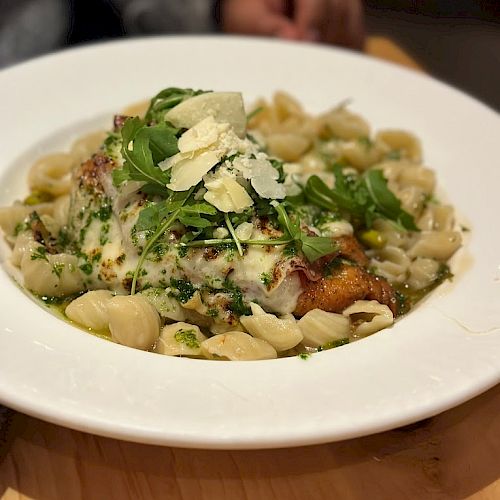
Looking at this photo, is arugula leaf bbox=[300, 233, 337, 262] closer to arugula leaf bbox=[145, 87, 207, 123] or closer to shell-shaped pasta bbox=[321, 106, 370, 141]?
arugula leaf bbox=[145, 87, 207, 123]

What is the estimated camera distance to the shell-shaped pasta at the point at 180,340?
259cm

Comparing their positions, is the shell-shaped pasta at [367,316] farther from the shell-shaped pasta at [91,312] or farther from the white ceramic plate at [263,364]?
the shell-shaped pasta at [91,312]

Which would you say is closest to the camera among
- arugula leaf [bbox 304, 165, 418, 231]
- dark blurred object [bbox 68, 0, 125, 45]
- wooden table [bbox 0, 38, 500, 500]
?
wooden table [bbox 0, 38, 500, 500]

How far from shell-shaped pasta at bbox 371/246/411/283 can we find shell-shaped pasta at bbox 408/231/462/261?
72 millimetres

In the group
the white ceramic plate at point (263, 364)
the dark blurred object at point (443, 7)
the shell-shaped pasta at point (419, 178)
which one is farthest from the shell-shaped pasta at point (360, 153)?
the dark blurred object at point (443, 7)

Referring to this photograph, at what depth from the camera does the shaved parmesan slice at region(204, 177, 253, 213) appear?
8.91 ft

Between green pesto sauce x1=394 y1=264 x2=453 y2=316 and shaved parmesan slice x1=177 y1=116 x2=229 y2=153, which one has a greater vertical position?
shaved parmesan slice x1=177 y1=116 x2=229 y2=153

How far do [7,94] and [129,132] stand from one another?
57.1 inches

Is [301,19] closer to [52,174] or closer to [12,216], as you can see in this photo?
[52,174]

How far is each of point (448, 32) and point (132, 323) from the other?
6.82 meters

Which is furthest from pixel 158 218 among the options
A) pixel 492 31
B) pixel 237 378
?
pixel 492 31

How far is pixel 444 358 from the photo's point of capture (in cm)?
236

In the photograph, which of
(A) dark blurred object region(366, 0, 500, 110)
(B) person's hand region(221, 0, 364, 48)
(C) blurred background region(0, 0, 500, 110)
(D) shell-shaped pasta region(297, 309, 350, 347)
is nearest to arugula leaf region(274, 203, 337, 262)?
(D) shell-shaped pasta region(297, 309, 350, 347)

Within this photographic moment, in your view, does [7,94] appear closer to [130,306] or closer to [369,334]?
[130,306]
